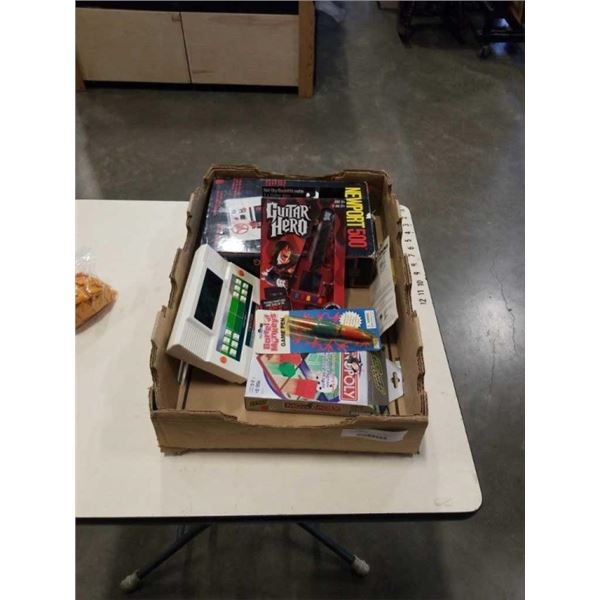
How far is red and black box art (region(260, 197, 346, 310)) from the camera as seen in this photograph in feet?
3.11

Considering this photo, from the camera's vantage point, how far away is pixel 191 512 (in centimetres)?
74

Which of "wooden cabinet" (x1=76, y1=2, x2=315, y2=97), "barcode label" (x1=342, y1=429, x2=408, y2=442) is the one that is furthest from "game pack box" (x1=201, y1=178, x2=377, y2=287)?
"wooden cabinet" (x1=76, y1=2, x2=315, y2=97)

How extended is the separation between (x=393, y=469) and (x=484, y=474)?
861mm

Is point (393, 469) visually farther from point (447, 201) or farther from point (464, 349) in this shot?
point (447, 201)

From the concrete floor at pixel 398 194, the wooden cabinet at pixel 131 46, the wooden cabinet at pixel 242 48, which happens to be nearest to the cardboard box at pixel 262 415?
the concrete floor at pixel 398 194

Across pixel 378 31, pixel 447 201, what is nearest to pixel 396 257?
pixel 447 201

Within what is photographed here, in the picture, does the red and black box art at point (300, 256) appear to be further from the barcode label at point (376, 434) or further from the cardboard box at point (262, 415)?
the barcode label at point (376, 434)

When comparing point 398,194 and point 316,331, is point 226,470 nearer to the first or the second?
point 316,331

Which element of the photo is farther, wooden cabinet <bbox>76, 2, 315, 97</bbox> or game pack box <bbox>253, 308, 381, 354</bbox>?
wooden cabinet <bbox>76, 2, 315, 97</bbox>

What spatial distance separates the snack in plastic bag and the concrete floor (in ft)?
1.81

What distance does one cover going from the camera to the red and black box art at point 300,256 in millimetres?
948

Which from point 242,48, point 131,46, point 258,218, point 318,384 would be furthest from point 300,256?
point 131,46

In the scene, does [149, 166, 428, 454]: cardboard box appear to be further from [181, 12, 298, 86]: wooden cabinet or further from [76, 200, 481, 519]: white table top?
[181, 12, 298, 86]: wooden cabinet

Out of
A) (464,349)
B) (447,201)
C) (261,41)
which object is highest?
(261,41)
